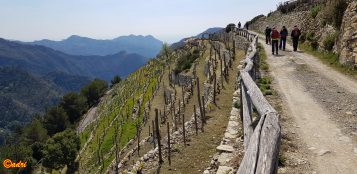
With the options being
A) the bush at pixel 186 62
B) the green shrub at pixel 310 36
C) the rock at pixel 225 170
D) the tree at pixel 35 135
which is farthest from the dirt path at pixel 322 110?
the tree at pixel 35 135

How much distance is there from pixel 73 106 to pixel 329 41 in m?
107

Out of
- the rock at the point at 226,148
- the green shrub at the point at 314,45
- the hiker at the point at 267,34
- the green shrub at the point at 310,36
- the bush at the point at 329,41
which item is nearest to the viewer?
the rock at the point at 226,148

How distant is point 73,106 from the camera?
408ft

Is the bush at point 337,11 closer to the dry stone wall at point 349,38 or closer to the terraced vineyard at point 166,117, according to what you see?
the dry stone wall at point 349,38

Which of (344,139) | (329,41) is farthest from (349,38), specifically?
(344,139)

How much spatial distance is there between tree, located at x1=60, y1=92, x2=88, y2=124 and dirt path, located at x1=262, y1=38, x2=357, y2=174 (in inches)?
4223

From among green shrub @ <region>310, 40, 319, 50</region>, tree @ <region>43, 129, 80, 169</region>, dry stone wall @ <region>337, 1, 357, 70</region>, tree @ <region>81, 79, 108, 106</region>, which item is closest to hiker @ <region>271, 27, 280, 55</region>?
green shrub @ <region>310, 40, 319, 50</region>

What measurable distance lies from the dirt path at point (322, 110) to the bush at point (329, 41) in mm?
3630

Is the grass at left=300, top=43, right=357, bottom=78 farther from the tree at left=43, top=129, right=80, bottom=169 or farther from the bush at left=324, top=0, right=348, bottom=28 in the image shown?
the tree at left=43, top=129, right=80, bottom=169

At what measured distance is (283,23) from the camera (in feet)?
199

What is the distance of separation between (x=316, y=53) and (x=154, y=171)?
70.7 ft

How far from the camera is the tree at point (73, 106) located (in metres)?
125

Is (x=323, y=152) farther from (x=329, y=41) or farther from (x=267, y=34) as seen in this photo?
(x=267, y=34)

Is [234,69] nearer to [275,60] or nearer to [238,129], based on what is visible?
[275,60]
